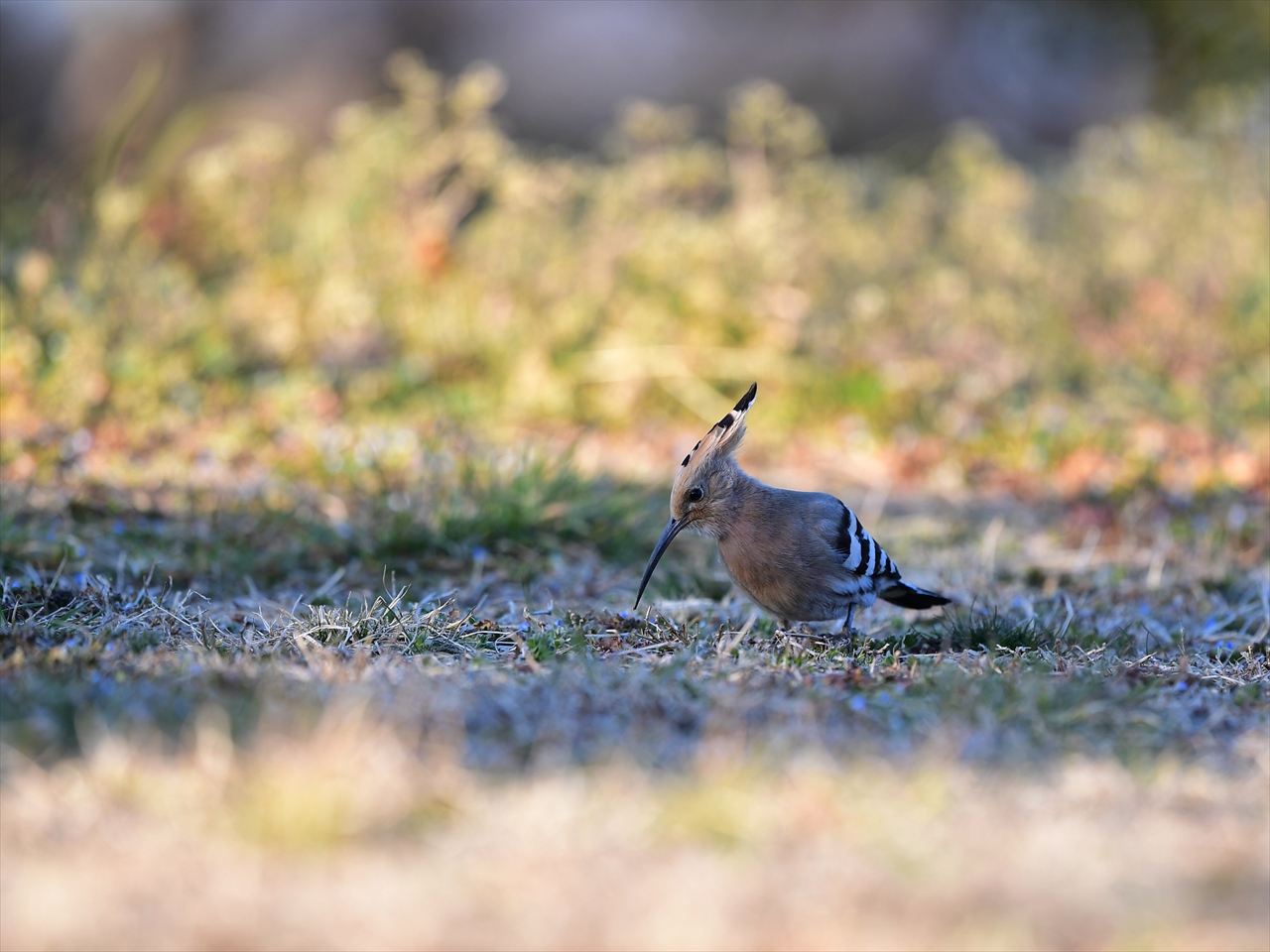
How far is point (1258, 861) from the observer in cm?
223

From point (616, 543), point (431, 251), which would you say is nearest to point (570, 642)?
point (616, 543)

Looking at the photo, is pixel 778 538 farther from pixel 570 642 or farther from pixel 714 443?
pixel 570 642

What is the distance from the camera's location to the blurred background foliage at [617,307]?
6.21m

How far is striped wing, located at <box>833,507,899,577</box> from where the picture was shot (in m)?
3.80

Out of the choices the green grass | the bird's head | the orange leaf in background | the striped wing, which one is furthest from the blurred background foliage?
the striped wing

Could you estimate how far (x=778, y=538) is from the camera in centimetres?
378

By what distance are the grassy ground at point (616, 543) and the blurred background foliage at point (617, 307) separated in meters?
0.03

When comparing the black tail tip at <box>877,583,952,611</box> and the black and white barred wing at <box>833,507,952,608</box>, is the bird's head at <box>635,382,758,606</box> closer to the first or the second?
the black and white barred wing at <box>833,507,952,608</box>

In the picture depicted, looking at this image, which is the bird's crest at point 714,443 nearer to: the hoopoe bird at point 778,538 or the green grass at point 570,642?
the hoopoe bird at point 778,538

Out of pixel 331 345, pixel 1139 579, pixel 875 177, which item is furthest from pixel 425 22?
pixel 1139 579

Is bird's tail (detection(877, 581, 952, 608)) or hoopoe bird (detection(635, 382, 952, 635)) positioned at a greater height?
hoopoe bird (detection(635, 382, 952, 635))

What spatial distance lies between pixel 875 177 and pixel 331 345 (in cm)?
454

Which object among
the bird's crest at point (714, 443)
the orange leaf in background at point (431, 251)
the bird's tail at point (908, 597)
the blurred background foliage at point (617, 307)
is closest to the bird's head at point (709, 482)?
the bird's crest at point (714, 443)

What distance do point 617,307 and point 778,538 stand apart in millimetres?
3404
